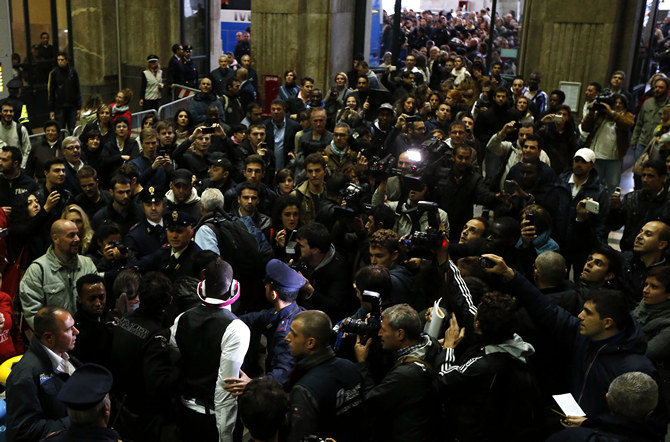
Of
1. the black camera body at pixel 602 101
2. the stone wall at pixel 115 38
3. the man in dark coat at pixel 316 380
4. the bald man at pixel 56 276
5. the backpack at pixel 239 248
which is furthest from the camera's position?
the stone wall at pixel 115 38

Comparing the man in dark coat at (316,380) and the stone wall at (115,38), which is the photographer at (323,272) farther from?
the stone wall at (115,38)

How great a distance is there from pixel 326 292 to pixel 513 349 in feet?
6.00

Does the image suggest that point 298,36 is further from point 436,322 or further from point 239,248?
point 436,322

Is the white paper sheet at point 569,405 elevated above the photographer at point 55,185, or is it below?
below

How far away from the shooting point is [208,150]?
8.16 metres

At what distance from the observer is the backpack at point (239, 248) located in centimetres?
563

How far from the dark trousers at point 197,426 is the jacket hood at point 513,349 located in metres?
1.68

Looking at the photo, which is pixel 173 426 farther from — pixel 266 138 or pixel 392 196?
pixel 266 138

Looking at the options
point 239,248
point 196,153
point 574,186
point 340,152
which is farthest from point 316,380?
point 196,153

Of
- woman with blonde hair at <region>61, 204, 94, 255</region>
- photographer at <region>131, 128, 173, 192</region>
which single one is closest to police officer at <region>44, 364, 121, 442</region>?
woman with blonde hair at <region>61, 204, 94, 255</region>

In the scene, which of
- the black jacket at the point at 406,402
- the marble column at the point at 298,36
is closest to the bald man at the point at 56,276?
the black jacket at the point at 406,402

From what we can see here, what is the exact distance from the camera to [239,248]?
5.63 metres

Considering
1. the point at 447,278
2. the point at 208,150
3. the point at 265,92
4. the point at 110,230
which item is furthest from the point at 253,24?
the point at 447,278

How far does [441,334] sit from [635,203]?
3.22 meters
